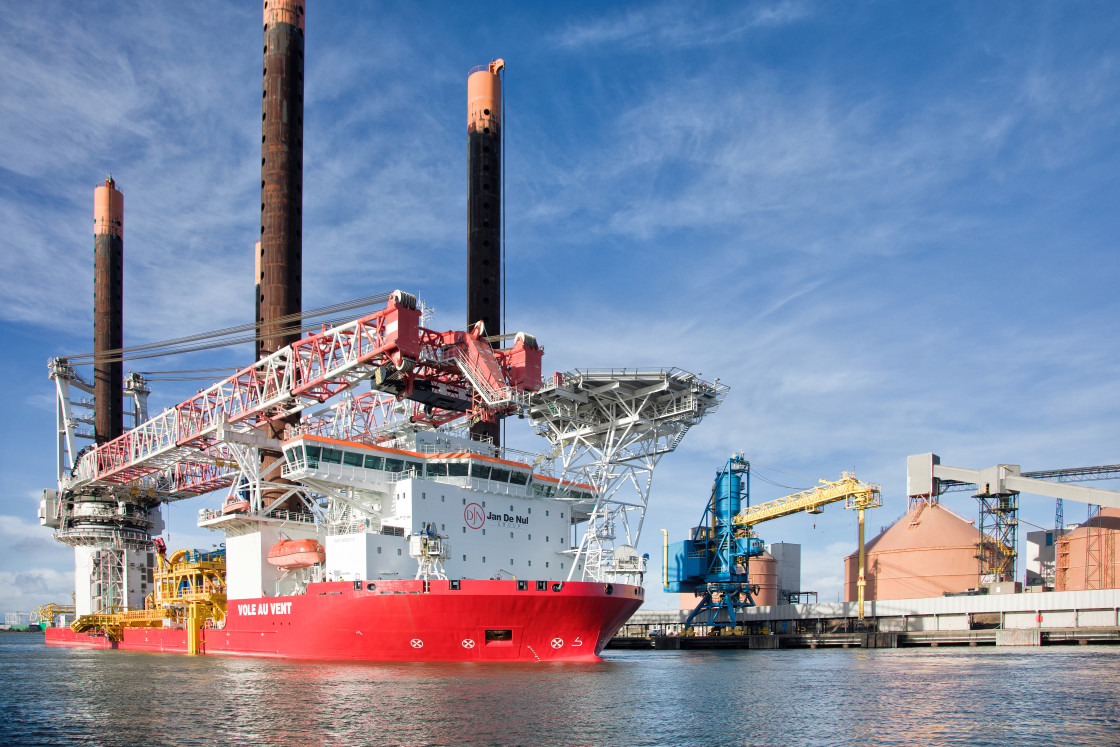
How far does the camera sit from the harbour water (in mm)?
20594

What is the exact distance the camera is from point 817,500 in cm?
6794

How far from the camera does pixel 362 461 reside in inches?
1580

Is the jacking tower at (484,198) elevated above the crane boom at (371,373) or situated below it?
above

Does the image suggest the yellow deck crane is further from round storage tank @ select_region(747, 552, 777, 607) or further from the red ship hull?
the red ship hull

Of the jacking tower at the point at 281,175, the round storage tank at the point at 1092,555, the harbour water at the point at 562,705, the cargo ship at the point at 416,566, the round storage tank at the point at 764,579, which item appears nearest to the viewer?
the harbour water at the point at 562,705

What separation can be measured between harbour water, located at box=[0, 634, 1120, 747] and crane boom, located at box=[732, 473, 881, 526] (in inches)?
1018

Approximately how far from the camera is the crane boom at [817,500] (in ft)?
216

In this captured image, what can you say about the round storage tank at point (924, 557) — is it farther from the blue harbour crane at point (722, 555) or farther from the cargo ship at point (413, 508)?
the cargo ship at point (413, 508)

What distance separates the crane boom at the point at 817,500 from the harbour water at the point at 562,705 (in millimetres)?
25848

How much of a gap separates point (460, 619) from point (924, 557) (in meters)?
46.8

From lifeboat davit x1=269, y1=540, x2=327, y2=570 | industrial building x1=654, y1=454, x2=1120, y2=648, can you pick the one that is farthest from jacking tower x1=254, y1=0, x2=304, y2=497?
industrial building x1=654, y1=454, x2=1120, y2=648

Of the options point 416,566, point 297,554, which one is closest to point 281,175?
point 297,554

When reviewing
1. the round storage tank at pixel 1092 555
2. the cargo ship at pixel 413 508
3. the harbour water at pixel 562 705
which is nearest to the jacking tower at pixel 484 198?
the cargo ship at pixel 413 508

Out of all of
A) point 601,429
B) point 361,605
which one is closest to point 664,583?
point 601,429
